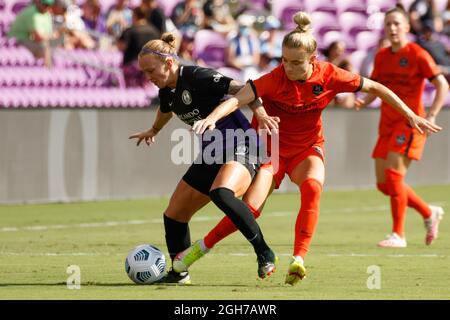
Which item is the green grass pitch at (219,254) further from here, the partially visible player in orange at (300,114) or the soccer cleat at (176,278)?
the partially visible player in orange at (300,114)

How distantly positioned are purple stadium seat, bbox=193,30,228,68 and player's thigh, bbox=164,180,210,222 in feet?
38.2

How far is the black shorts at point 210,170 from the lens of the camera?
9.16 meters

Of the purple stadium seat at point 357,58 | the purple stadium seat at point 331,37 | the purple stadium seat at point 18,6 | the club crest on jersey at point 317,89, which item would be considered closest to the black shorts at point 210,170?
the club crest on jersey at point 317,89

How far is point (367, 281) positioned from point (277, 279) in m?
0.71

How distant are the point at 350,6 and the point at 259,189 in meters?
15.9

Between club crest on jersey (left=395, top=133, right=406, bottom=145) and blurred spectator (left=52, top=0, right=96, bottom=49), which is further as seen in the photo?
blurred spectator (left=52, top=0, right=96, bottom=49)

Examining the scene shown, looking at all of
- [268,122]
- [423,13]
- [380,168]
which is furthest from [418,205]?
[423,13]

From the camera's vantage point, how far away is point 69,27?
1872 cm

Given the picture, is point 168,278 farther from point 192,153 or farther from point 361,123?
point 361,123

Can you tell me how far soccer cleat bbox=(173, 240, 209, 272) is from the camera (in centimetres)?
914

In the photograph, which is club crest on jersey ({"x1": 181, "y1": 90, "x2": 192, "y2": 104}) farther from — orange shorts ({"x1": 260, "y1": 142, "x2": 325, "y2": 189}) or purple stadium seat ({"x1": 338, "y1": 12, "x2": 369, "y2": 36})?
purple stadium seat ({"x1": 338, "y1": 12, "x2": 369, "y2": 36})

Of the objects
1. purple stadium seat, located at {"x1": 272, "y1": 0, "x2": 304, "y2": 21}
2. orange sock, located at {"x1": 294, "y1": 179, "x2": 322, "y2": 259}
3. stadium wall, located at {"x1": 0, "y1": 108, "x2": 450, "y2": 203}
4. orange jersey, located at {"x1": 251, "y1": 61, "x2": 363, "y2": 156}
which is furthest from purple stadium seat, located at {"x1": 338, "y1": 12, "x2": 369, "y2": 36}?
orange sock, located at {"x1": 294, "y1": 179, "x2": 322, "y2": 259}

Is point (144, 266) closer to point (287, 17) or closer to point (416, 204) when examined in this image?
point (416, 204)
